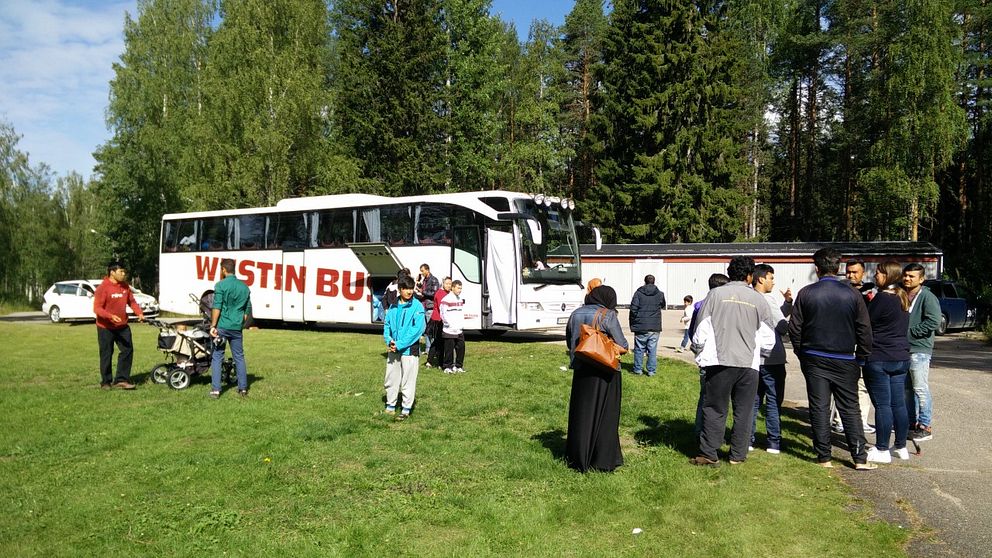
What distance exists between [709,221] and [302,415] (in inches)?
1382

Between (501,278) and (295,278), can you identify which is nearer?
(501,278)

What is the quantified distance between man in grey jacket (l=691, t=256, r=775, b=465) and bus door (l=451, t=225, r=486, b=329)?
441 inches

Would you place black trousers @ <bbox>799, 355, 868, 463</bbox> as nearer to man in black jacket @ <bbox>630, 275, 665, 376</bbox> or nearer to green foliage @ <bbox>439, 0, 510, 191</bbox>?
man in black jacket @ <bbox>630, 275, 665, 376</bbox>

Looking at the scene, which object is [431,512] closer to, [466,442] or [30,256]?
[466,442]

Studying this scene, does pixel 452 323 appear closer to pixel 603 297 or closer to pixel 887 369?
pixel 603 297

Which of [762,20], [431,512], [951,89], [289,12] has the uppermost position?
[762,20]

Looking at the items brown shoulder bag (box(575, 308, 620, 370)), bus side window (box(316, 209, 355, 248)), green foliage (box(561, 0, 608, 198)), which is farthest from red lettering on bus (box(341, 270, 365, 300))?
green foliage (box(561, 0, 608, 198))

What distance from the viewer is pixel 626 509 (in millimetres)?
5578

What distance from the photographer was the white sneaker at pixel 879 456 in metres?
7.03

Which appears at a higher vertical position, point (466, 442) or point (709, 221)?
point (709, 221)

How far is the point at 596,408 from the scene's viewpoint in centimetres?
642

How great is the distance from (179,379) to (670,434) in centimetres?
736

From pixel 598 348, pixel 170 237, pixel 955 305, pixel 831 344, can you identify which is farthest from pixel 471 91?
pixel 598 348

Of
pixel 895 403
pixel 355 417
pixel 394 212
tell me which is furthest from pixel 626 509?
pixel 394 212
